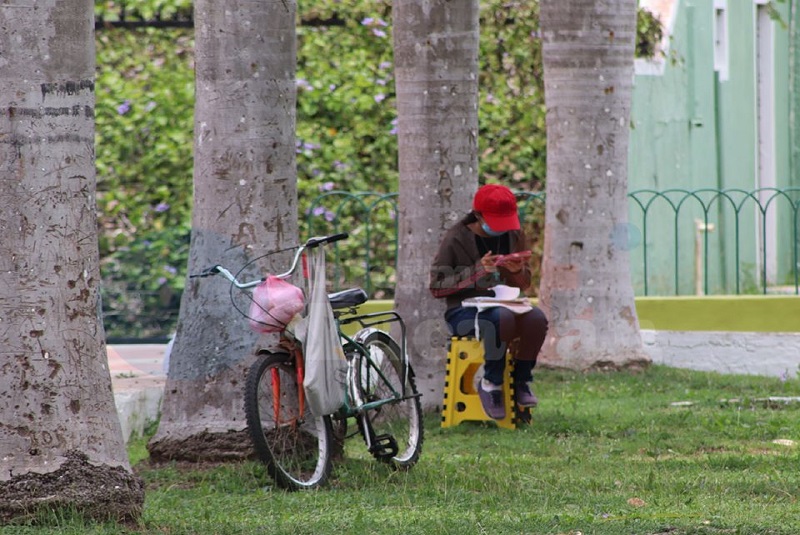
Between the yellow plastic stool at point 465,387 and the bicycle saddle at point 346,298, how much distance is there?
1.93 meters

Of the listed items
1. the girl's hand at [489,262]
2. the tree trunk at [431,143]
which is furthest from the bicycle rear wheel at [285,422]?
the tree trunk at [431,143]

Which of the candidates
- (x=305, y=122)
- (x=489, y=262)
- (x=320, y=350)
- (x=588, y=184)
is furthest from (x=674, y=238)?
(x=320, y=350)

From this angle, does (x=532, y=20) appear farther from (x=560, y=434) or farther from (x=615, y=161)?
(x=560, y=434)

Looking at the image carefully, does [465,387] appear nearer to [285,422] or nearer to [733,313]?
[285,422]

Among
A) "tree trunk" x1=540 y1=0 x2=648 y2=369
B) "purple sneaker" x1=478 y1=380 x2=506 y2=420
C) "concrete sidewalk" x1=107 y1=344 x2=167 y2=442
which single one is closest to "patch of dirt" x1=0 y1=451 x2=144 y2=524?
"concrete sidewalk" x1=107 y1=344 x2=167 y2=442

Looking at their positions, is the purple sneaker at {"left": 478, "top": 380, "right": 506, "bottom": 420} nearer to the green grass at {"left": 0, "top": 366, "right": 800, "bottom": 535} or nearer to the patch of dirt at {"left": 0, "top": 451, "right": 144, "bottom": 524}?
the green grass at {"left": 0, "top": 366, "right": 800, "bottom": 535}

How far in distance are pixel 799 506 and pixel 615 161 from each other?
5.74m

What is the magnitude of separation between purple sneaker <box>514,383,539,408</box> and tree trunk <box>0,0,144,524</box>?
3.90m

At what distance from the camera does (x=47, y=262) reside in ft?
18.3

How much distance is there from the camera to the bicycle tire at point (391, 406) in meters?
7.66

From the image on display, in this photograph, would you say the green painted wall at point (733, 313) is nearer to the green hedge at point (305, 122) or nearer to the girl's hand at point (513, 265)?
the green hedge at point (305, 122)

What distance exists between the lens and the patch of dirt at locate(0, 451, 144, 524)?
5578 millimetres

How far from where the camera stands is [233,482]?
7.27 m

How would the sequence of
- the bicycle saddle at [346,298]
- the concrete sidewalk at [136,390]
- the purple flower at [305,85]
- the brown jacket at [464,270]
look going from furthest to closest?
1. the purple flower at [305,85]
2. the concrete sidewalk at [136,390]
3. the brown jacket at [464,270]
4. the bicycle saddle at [346,298]
